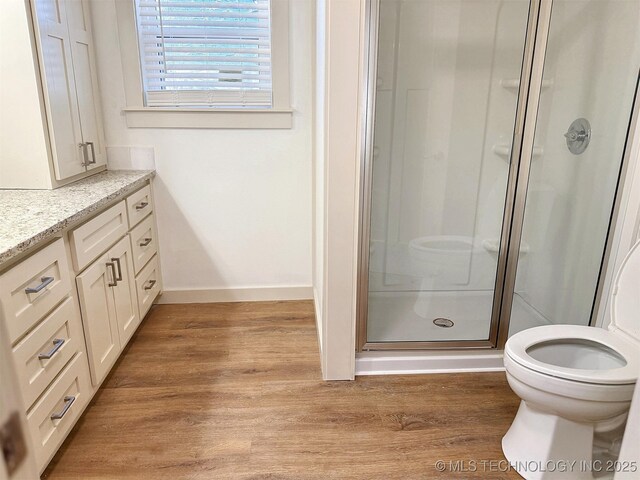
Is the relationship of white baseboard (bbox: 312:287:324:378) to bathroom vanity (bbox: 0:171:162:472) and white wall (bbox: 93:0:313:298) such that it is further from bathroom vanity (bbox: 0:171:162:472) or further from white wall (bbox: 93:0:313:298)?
bathroom vanity (bbox: 0:171:162:472)

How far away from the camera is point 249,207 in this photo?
2.83 metres

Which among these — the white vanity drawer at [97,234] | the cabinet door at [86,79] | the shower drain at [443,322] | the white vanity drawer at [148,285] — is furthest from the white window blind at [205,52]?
the shower drain at [443,322]

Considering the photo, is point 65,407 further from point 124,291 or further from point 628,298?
point 628,298

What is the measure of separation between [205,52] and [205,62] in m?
0.05

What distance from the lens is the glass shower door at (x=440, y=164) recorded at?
2.29 metres

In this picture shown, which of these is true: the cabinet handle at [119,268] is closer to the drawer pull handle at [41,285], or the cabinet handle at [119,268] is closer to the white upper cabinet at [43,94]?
the white upper cabinet at [43,94]

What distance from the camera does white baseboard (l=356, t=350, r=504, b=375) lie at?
2188 millimetres

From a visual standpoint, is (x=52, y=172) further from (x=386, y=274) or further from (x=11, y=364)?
(x=11, y=364)

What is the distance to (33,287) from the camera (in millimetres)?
1405

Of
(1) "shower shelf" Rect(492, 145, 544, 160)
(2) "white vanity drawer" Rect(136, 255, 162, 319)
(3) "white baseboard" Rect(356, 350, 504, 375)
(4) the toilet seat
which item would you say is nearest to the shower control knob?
(1) "shower shelf" Rect(492, 145, 544, 160)

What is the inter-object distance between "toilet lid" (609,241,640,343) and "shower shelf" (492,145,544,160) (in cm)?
84

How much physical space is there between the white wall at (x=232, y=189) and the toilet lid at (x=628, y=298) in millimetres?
1709

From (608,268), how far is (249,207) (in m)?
1.96

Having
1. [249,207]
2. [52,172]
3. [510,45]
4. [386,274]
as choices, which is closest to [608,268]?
[386,274]
